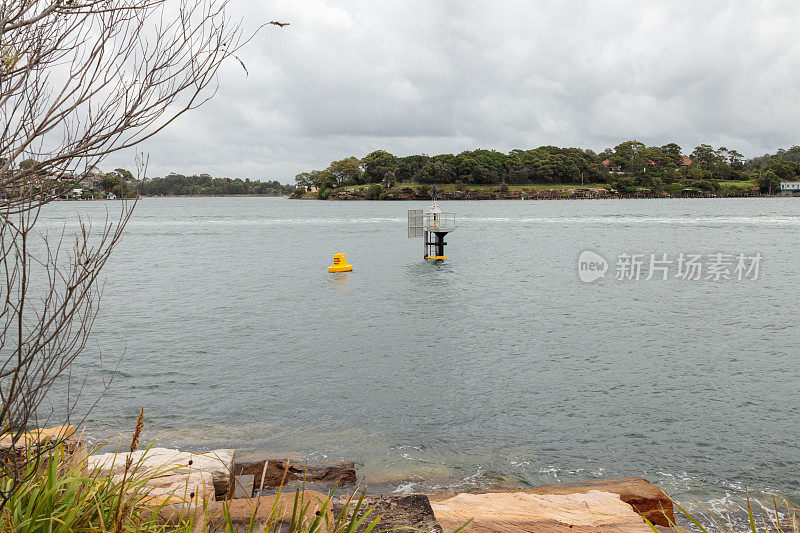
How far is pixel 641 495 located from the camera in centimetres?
640

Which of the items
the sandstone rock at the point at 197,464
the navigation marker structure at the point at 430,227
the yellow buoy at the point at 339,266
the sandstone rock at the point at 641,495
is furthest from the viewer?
the navigation marker structure at the point at 430,227

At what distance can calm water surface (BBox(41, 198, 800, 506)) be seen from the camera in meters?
9.43

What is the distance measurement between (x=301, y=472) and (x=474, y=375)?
6577 mm

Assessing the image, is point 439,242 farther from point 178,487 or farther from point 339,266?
point 178,487

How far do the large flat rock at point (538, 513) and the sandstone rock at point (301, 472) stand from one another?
201cm

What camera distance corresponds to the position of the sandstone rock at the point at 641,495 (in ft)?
20.8

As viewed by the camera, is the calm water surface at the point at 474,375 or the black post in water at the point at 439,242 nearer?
the calm water surface at the point at 474,375

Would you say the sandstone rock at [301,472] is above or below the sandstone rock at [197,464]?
below

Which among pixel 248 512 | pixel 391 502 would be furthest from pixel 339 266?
pixel 391 502

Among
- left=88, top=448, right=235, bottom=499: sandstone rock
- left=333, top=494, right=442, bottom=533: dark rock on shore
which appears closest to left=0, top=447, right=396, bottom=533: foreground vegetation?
left=333, top=494, right=442, bottom=533: dark rock on shore

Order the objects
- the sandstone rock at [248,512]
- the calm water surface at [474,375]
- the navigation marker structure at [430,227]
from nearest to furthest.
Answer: the sandstone rock at [248,512], the calm water surface at [474,375], the navigation marker structure at [430,227]

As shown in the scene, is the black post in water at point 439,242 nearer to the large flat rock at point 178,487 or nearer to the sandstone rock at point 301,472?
the sandstone rock at point 301,472

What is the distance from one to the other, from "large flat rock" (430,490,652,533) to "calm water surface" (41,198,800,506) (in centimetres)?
230

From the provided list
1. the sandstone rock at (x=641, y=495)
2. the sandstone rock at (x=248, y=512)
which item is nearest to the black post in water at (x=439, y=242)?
the sandstone rock at (x=641, y=495)
